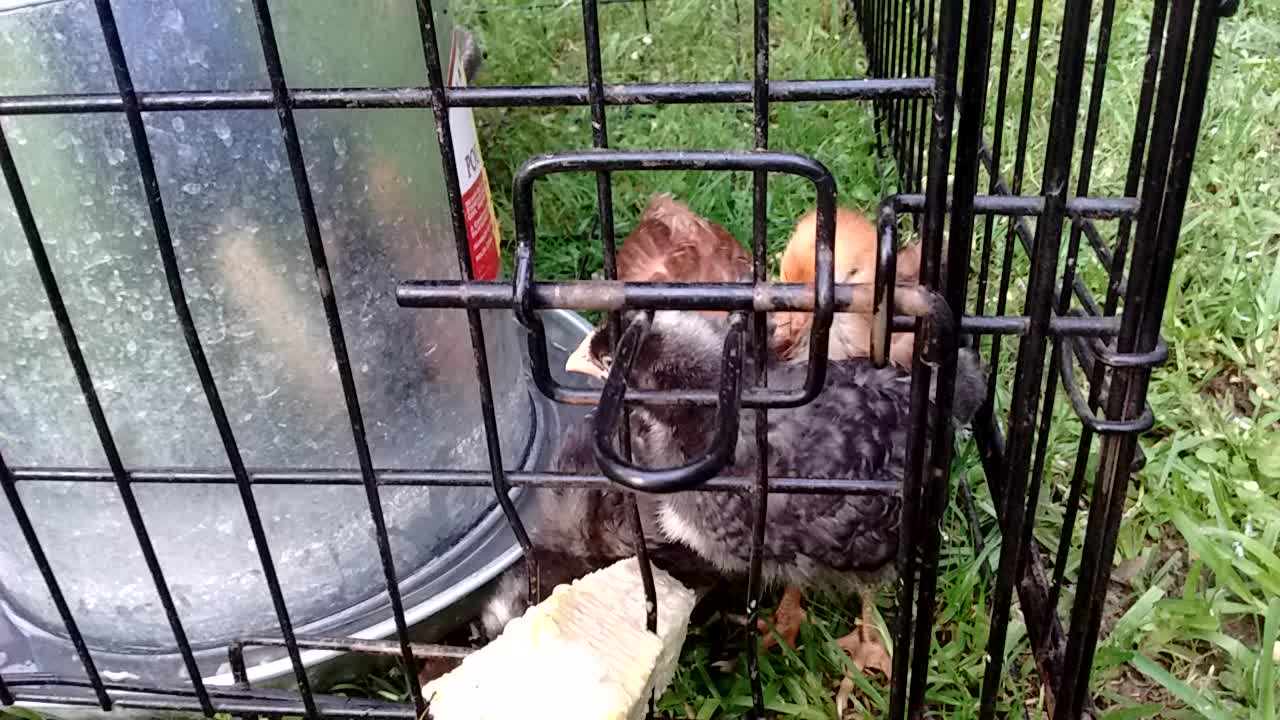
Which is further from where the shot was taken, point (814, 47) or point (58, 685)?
point (814, 47)

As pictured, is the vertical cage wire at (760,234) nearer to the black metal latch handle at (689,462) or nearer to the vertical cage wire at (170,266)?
the black metal latch handle at (689,462)

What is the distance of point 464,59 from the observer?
1358mm

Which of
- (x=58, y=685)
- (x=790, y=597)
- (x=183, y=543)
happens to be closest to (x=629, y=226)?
(x=790, y=597)

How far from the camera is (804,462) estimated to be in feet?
4.03

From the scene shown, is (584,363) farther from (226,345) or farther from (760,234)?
(760,234)

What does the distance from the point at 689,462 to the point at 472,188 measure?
69 centimetres

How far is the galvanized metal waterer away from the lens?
0.97 meters

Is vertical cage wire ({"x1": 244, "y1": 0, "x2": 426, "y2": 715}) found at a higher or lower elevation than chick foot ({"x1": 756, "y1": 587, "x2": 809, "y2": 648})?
higher

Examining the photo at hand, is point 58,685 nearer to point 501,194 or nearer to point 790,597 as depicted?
point 790,597

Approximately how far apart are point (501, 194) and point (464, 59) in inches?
37.7

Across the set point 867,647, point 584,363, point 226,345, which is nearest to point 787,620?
point 867,647

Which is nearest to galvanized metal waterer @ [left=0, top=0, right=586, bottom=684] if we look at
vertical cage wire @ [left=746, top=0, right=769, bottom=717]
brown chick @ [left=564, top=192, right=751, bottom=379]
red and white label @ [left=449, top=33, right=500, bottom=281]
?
red and white label @ [left=449, top=33, right=500, bottom=281]

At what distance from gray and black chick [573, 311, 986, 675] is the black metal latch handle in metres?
0.40

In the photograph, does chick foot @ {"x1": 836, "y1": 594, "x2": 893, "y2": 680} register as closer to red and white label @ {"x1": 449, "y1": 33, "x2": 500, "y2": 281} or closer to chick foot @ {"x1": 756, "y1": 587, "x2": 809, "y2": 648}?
chick foot @ {"x1": 756, "y1": 587, "x2": 809, "y2": 648}
